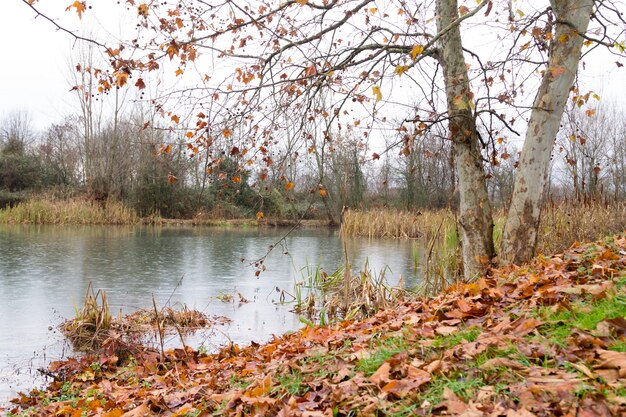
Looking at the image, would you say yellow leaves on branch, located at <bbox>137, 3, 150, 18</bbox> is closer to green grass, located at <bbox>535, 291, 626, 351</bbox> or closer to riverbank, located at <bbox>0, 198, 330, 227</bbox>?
green grass, located at <bbox>535, 291, 626, 351</bbox>

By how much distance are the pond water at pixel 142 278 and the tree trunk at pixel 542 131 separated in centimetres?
288

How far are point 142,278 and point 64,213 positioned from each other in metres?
16.2

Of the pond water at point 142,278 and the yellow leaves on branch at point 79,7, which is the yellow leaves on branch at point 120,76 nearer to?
the yellow leaves on branch at point 79,7

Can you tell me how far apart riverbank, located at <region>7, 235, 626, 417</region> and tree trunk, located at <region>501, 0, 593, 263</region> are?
3.39 feet

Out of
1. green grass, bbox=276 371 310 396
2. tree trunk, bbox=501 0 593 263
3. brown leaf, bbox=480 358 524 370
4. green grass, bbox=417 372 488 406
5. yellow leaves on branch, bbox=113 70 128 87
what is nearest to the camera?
green grass, bbox=417 372 488 406

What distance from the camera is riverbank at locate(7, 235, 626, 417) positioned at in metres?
2.15

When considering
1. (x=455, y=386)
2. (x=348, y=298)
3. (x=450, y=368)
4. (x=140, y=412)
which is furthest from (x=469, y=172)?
(x=140, y=412)

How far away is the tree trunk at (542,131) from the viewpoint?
5.23 m

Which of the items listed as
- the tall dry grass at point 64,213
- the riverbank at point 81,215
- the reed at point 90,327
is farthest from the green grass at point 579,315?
the tall dry grass at point 64,213

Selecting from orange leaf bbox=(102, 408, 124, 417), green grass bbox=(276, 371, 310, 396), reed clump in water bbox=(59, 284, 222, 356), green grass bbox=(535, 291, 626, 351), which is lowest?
reed clump in water bbox=(59, 284, 222, 356)

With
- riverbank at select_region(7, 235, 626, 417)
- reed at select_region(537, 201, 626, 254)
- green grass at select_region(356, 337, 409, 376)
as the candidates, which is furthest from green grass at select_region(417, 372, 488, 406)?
reed at select_region(537, 201, 626, 254)

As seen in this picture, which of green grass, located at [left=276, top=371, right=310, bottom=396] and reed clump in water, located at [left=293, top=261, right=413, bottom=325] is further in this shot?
reed clump in water, located at [left=293, top=261, right=413, bottom=325]

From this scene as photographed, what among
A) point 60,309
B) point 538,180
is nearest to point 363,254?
point 60,309

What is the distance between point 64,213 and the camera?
25016mm
